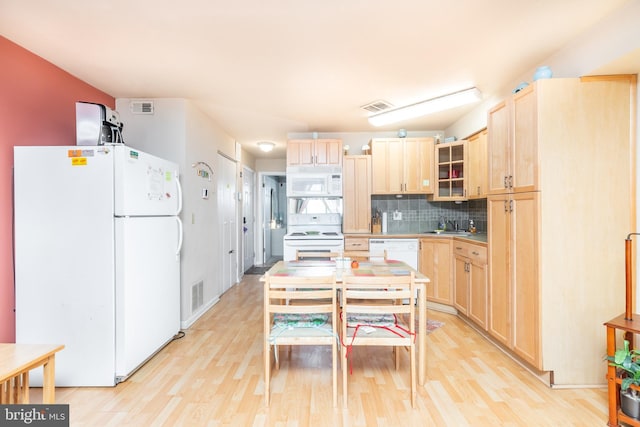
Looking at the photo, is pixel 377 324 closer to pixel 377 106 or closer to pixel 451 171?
pixel 377 106

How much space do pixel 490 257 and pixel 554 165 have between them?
3.19 feet

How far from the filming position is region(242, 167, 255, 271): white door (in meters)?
6.22

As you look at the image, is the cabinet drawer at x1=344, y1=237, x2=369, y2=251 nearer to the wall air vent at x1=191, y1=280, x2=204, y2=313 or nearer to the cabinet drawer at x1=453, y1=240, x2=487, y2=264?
the cabinet drawer at x1=453, y1=240, x2=487, y2=264

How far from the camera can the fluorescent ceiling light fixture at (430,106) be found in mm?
3264

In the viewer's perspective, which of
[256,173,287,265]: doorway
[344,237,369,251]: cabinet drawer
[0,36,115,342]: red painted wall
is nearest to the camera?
[0,36,115,342]: red painted wall

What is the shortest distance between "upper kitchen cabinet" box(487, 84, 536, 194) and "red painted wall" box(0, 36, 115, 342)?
12.0 ft

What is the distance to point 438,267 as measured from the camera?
12.8ft

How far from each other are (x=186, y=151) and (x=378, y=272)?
2.43 m

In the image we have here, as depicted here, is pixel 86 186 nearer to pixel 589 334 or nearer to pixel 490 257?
pixel 490 257

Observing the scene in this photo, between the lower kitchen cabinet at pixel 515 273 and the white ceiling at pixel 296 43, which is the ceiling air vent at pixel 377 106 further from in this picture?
the lower kitchen cabinet at pixel 515 273

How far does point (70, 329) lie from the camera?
86.8 inches

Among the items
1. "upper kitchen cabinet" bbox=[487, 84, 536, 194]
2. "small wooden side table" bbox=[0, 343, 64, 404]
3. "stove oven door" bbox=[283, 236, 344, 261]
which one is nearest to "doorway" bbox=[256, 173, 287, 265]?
"stove oven door" bbox=[283, 236, 344, 261]

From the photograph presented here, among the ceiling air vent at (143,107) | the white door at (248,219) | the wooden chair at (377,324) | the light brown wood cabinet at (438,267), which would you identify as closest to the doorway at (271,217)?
the white door at (248,219)

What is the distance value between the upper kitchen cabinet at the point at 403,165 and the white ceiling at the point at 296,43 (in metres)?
0.92
